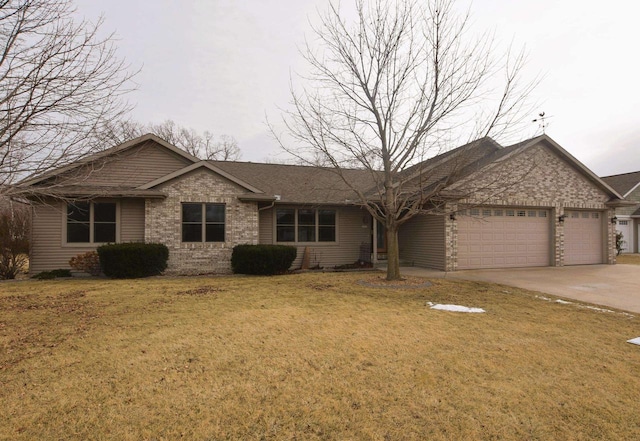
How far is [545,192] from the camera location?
14695 millimetres

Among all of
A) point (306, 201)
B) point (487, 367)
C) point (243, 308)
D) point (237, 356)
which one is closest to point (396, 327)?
point (487, 367)

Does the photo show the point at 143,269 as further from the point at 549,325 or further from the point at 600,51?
the point at 600,51

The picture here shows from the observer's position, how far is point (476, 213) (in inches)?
546

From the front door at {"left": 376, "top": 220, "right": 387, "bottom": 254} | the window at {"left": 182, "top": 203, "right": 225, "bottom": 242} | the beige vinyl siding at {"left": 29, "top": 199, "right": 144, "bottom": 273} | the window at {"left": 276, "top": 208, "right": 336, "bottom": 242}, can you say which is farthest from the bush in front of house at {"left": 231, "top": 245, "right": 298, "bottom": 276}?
the front door at {"left": 376, "top": 220, "right": 387, "bottom": 254}

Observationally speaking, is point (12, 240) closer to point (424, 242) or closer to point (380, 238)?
point (380, 238)

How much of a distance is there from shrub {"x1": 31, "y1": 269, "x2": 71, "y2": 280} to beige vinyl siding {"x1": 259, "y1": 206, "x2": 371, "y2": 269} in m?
6.71

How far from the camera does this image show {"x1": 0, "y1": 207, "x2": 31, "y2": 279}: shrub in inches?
461

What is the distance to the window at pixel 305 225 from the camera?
1449cm

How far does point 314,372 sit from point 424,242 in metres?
11.4

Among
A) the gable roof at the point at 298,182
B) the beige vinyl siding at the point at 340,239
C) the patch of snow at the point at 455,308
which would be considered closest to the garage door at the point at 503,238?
the beige vinyl siding at the point at 340,239

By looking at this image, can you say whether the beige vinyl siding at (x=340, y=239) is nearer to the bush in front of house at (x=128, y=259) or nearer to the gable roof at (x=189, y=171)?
the gable roof at (x=189, y=171)

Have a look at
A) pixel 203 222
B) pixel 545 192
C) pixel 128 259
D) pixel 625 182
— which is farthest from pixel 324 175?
pixel 625 182

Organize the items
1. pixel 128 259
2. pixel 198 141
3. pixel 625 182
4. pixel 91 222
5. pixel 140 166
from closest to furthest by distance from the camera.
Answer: pixel 128 259
pixel 91 222
pixel 140 166
pixel 625 182
pixel 198 141

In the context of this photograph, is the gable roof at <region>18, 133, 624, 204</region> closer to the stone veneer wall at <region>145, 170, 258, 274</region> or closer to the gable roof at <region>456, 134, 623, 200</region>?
the gable roof at <region>456, 134, 623, 200</region>
